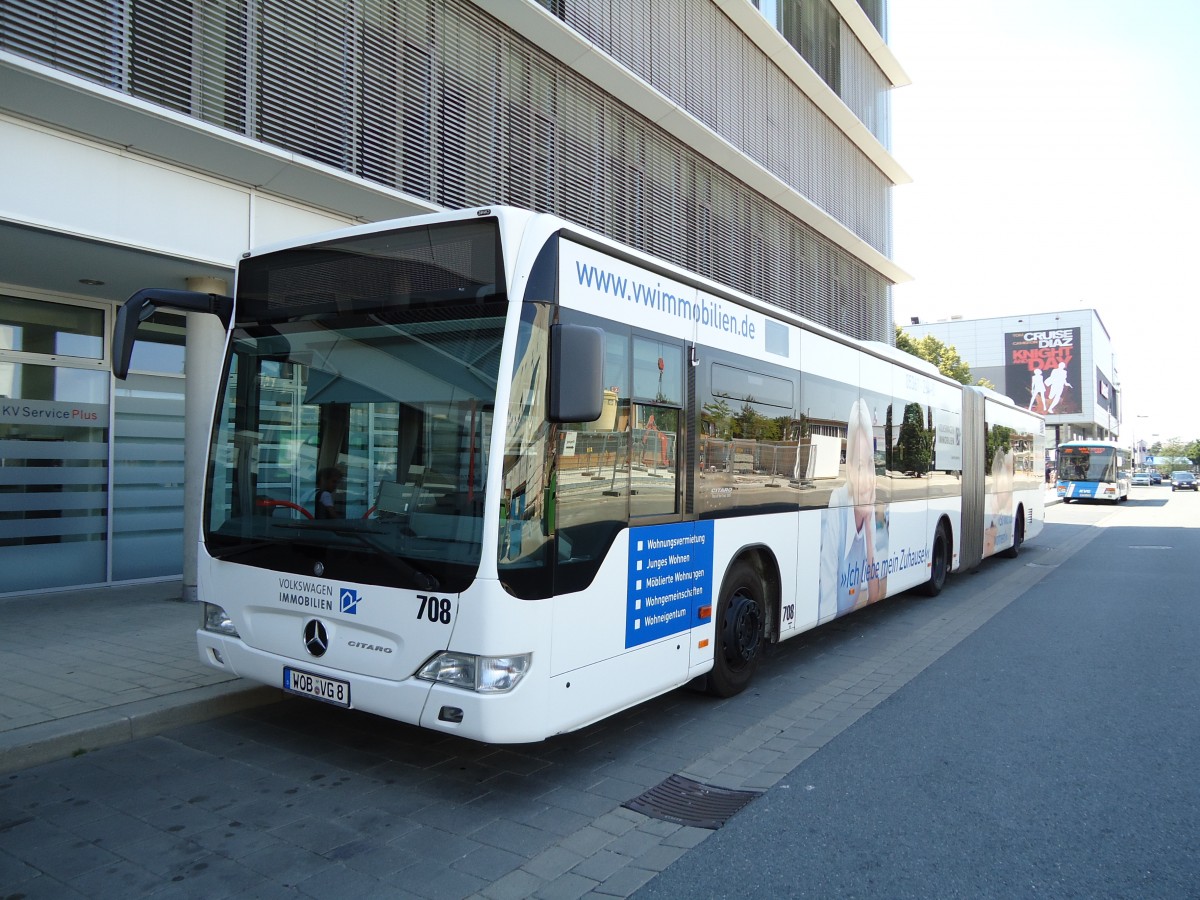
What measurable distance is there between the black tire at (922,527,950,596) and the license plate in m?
8.94

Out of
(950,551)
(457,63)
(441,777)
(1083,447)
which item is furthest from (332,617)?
(1083,447)

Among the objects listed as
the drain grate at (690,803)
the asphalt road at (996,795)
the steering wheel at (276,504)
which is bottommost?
the drain grate at (690,803)

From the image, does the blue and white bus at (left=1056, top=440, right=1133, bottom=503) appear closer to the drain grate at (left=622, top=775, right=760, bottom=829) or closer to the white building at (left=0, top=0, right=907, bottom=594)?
the white building at (left=0, top=0, right=907, bottom=594)

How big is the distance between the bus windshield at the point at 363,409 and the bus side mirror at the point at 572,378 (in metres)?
0.32

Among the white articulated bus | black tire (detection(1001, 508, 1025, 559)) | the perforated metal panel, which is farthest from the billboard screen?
the white articulated bus

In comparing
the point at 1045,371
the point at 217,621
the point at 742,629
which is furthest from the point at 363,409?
the point at 1045,371

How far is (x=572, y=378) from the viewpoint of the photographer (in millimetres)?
4180

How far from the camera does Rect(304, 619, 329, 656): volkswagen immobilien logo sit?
4.63m

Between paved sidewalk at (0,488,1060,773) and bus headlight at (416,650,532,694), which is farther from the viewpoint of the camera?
paved sidewalk at (0,488,1060,773)

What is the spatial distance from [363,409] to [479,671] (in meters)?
1.61

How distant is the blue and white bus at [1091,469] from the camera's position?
41.1 meters

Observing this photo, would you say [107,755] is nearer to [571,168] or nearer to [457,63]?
[457,63]

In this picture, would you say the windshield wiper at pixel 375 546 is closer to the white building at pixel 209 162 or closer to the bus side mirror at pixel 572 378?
the bus side mirror at pixel 572 378

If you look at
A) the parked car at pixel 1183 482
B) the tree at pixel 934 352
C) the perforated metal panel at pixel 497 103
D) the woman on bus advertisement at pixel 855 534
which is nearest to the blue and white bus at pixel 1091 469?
the tree at pixel 934 352
